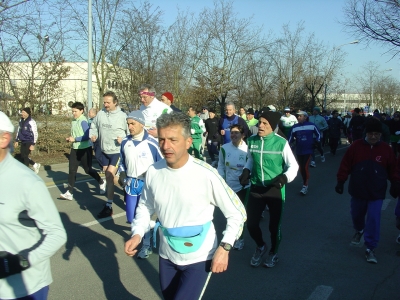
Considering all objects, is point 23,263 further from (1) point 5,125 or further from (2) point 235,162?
(2) point 235,162

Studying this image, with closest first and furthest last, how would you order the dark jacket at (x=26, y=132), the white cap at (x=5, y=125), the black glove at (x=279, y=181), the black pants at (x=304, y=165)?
the white cap at (x=5, y=125) → the black glove at (x=279, y=181) → the black pants at (x=304, y=165) → the dark jacket at (x=26, y=132)

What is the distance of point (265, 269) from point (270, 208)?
0.75m

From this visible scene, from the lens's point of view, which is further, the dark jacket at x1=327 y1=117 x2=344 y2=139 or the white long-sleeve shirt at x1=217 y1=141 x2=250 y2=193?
the dark jacket at x1=327 y1=117 x2=344 y2=139

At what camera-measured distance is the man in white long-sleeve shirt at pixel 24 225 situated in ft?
8.00

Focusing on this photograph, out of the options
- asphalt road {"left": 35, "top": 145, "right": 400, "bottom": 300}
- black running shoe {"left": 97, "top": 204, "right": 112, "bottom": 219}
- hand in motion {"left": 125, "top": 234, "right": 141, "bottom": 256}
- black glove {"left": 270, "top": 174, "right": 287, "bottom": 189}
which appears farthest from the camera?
black running shoe {"left": 97, "top": 204, "right": 112, "bottom": 219}

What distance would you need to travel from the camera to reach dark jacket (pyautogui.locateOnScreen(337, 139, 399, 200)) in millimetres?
5551

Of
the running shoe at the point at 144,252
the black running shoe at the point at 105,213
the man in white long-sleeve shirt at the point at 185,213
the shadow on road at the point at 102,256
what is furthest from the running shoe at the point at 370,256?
the black running shoe at the point at 105,213

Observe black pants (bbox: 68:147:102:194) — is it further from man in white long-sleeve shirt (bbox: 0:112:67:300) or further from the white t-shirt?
man in white long-sleeve shirt (bbox: 0:112:67:300)

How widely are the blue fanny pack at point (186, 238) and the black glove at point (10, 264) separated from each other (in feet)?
3.18

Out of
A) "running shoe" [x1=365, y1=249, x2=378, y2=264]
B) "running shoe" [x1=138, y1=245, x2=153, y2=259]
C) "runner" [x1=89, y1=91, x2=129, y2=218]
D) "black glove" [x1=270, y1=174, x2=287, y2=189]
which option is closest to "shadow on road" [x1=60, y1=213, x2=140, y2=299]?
"running shoe" [x1=138, y1=245, x2=153, y2=259]

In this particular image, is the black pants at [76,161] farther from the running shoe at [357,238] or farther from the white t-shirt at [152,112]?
the running shoe at [357,238]

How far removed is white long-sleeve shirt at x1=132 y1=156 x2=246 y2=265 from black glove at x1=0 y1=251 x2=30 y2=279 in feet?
2.82

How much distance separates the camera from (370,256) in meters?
5.56

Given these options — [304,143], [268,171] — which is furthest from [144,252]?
[304,143]
